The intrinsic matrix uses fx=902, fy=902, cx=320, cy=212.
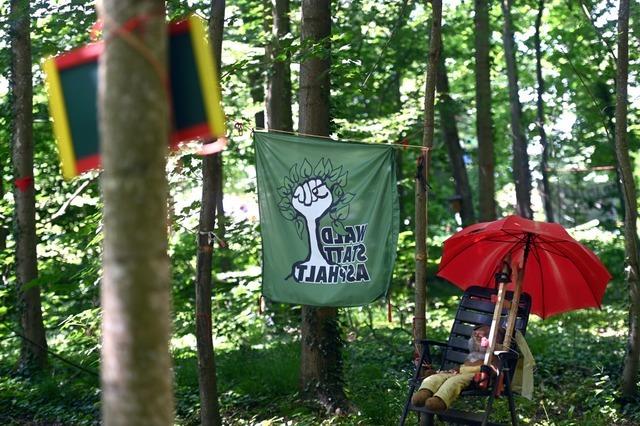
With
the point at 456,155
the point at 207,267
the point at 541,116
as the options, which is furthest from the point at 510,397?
the point at 541,116

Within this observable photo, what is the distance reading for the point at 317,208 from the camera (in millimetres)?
7793

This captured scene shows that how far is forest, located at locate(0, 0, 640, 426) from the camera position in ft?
10.7

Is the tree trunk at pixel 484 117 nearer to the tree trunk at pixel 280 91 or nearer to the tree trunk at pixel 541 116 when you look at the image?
the tree trunk at pixel 280 91

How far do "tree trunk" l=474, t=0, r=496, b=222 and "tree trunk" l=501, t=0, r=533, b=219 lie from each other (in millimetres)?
4634

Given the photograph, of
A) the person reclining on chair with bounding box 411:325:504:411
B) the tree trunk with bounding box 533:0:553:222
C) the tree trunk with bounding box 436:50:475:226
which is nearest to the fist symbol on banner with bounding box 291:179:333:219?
the person reclining on chair with bounding box 411:325:504:411

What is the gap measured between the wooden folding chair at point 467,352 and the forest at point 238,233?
0.34m

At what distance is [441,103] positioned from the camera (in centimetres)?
1902

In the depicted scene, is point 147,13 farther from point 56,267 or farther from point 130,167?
point 56,267

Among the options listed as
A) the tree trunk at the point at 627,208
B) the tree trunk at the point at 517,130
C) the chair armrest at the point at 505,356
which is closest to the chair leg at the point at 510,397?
the chair armrest at the point at 505,356

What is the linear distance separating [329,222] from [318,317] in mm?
2046

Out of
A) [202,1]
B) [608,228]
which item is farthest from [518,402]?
[608,228]

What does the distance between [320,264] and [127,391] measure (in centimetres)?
462

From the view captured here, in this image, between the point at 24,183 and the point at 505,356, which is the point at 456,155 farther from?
the point at 505,356

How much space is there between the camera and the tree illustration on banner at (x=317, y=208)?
306 inches
